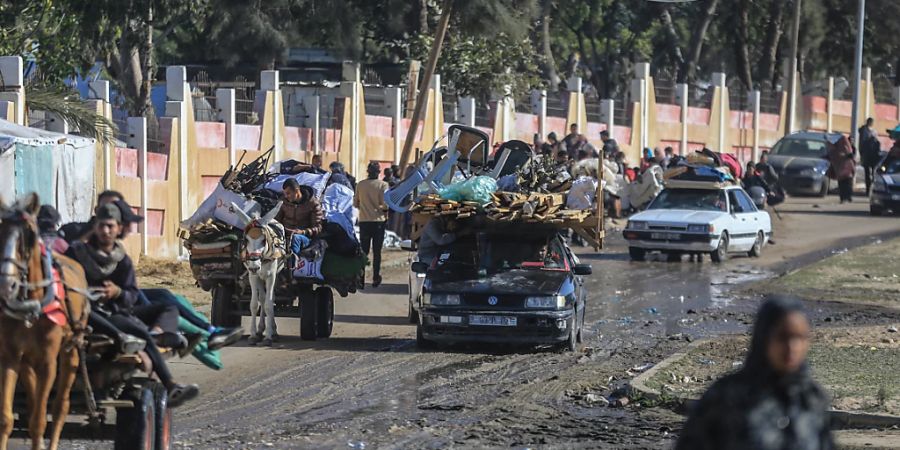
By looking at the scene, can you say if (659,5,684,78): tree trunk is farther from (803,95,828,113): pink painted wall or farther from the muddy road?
the muddy road

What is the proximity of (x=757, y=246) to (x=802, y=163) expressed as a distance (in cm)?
1358

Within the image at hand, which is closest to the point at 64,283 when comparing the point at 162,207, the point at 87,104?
the point at 87,104

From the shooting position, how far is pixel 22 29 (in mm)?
32781

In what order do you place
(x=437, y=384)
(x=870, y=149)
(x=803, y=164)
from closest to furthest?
(x=437, y=384)
(x=803, y=164)
(x=870, y=149)

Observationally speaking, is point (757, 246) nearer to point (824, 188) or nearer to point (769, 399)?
point (824, 188)

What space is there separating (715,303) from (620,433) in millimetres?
11093

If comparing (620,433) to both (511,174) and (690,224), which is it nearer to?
(511,174)

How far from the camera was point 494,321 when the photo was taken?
698 inches

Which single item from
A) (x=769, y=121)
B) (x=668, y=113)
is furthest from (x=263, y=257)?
(x=769, y=121)

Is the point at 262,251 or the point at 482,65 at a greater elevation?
the point at 482,65

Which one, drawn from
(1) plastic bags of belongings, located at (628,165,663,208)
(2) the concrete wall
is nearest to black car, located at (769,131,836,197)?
(2) the concrete wall

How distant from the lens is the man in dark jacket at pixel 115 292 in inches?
420

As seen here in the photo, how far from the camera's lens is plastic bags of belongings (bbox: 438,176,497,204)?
19.0 meters

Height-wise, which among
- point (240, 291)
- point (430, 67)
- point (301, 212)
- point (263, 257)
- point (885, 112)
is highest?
point (885, 112)
